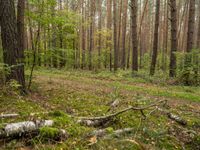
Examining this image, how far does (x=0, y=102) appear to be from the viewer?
17.4 feet

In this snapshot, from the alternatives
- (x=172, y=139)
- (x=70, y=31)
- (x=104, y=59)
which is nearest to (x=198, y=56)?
(x=172, y=139)

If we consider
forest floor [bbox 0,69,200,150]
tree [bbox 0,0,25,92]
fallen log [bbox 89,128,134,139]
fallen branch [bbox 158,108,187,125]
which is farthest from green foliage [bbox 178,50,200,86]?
fallen log [bbox 89,128,134,139]

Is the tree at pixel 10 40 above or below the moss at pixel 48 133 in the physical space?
above

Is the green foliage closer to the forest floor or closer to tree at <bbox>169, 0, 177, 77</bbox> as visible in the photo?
tree at <bbox>169, 0, 177, 77</bbox>

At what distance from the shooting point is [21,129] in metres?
3.43

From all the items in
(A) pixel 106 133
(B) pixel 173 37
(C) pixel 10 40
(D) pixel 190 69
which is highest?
(B) pixel 173 37

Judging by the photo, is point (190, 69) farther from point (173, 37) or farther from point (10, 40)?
point (10, 40)

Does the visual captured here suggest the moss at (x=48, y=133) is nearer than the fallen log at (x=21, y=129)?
A: No

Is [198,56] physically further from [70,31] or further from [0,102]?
[70,31]

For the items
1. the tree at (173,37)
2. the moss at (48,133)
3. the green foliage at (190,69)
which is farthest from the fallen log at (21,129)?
the tree at (173,37)

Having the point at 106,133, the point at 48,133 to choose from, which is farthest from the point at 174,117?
the point at 48,133

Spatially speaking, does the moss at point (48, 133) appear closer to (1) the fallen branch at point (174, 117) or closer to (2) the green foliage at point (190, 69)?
(1) the fallen branch at point (174, 117)

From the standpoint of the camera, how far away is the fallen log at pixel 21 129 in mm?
3322

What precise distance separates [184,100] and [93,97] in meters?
3.27
